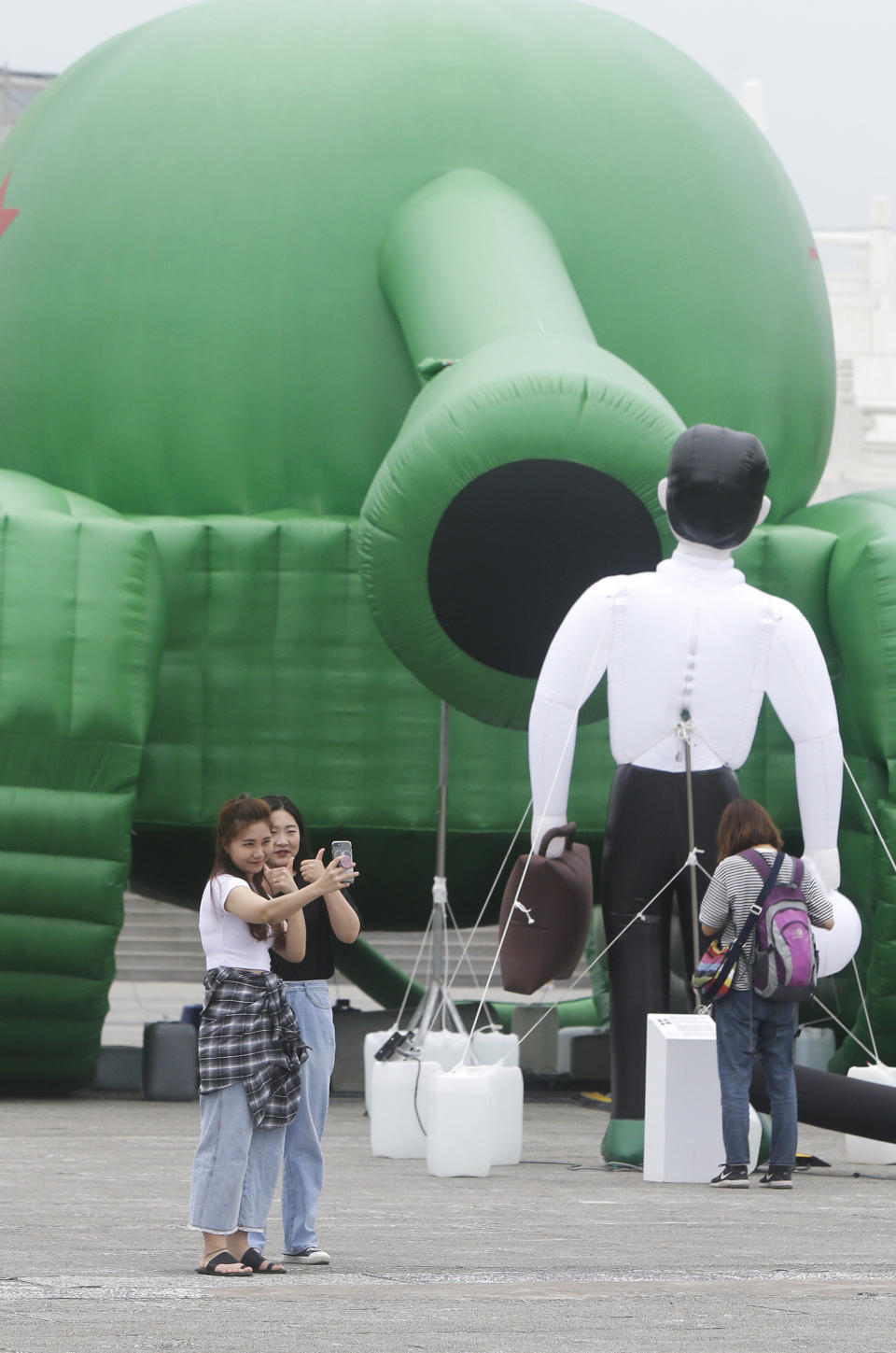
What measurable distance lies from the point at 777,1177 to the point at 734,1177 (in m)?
0.13

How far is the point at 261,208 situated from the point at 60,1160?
485cm

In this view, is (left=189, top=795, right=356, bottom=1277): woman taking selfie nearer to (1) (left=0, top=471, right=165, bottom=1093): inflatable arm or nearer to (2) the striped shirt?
(2) the striped shirt

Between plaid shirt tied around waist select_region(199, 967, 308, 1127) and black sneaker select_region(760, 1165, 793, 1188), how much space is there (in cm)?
222

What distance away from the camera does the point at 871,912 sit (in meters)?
9.79

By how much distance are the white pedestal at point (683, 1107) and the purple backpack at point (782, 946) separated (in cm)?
29

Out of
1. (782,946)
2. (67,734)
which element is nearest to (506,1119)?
(782,946)

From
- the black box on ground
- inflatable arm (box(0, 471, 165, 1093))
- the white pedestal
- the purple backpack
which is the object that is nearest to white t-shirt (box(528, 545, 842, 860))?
the purple backpack

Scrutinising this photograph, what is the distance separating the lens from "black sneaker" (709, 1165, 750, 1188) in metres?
6.74

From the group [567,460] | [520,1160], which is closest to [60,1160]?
[520,1160]

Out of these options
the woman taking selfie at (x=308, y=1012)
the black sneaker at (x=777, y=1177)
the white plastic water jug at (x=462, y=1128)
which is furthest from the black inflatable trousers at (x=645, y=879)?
the woman taking selfie at (x=308, y=1012)

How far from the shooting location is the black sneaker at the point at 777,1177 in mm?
6758

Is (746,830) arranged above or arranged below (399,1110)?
above

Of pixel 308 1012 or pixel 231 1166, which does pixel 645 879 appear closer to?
pixel 308 1012

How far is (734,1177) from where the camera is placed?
677 cm
